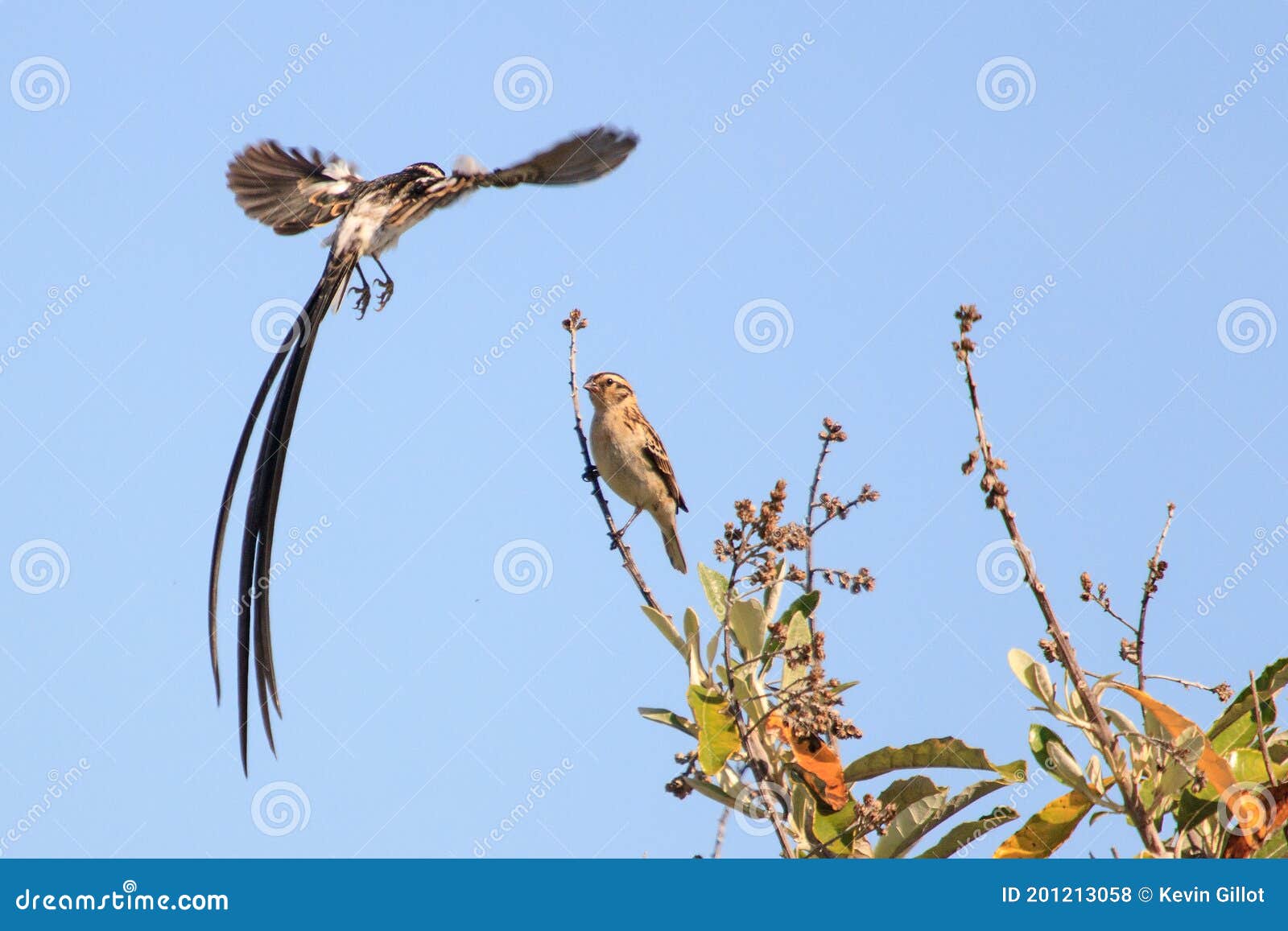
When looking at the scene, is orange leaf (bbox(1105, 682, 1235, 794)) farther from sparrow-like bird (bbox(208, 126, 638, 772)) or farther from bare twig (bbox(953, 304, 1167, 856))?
sparrow-like bird (bbox(208, 126, 638, 772))

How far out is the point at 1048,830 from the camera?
2.14m

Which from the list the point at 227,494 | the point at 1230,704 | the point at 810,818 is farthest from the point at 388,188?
the point at 1230,704

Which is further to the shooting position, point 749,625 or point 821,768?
point 749,625

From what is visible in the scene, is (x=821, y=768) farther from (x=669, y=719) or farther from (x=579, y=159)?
(x=579, y=159)

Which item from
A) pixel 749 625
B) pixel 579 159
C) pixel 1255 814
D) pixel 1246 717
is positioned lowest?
pixel 749 625

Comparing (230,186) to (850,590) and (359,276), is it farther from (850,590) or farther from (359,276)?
(850,590)

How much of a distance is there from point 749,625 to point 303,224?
7.50 ft

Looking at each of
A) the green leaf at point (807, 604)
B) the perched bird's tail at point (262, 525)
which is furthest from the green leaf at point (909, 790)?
the perched bird's tail at point (262, 525)

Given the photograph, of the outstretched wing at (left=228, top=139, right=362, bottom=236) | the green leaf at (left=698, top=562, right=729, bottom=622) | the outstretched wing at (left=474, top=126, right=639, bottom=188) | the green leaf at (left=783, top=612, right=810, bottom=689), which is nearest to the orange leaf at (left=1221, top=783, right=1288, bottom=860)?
the green leaf at (left=783, top=612, right=810, bottom=689)

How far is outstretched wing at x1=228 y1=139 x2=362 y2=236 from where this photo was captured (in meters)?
3.91

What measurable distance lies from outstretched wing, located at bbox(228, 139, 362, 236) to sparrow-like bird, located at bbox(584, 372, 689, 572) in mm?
1215

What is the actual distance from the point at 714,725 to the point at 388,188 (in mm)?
1997

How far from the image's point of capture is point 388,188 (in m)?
3.54

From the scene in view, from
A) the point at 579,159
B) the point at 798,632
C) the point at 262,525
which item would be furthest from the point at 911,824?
the point at 579,159
